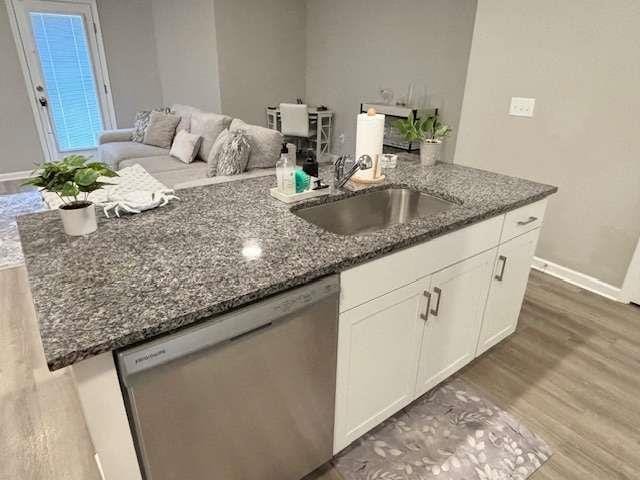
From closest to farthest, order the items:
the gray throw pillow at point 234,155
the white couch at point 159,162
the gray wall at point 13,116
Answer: the gray throw pillow at point 234,155, the white couch at point 159,162, the gray wall at point 13,116

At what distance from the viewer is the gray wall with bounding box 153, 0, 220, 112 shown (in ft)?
16.2

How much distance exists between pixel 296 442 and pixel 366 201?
3.34 ft

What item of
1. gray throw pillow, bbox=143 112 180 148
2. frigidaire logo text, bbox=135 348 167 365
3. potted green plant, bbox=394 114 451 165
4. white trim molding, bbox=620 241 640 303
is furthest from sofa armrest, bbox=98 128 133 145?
white trim molding, bbox=620 241 640 303

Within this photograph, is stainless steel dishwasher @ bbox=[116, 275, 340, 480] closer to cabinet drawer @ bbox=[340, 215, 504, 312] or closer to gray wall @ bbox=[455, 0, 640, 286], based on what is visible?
cabinet drawer @ bbox=[340, 215, 504, 312]

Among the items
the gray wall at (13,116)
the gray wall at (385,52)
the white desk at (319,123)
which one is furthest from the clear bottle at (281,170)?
the gray wall at (13,116)

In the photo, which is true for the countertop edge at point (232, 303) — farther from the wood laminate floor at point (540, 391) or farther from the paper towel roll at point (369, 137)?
the wood laminate floor at point (540, 391)

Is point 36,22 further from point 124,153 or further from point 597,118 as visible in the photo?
point 597,118

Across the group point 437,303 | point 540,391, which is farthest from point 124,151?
point 540,391

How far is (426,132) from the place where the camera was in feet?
6.88

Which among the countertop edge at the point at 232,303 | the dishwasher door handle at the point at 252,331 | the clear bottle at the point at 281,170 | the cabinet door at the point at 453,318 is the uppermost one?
the clear bottle at the point at 281,170

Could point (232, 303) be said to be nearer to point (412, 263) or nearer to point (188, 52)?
point (412, 263)

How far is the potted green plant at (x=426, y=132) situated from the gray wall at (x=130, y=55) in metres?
5.08

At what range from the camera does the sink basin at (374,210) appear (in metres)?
1.68

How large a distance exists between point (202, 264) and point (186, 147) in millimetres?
3260
